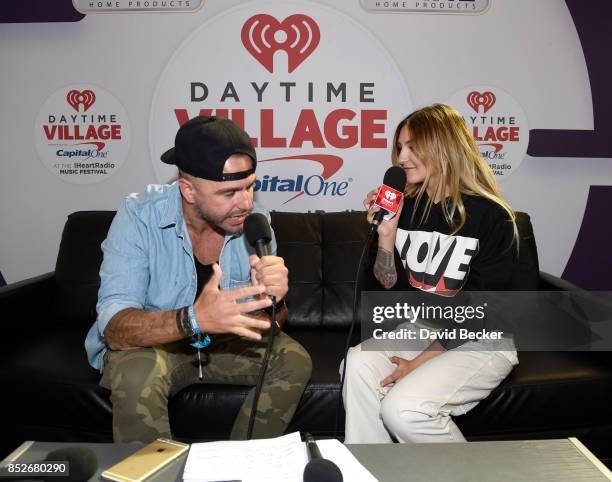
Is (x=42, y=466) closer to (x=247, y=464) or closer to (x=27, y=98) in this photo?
(x=247, y=464)

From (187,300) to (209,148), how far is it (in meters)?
0.58

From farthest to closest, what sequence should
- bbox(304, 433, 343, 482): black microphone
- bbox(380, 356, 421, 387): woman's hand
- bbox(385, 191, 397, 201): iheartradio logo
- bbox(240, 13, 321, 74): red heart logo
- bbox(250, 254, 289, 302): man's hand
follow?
bbox(240, 13, 321, 74): red heart logo
bbox(380, 356, 421, 387): woman's hand
bbox(385, 191, 397, 201): iheartradio logo
bbox(250, 254, 289, 302): man's hand
bbox(304, 433, 343, 482): black microphone

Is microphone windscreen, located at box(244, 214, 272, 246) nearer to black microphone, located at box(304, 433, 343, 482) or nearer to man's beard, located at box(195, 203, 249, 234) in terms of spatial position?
man's beard, located at box(195, 203, 249, 234)

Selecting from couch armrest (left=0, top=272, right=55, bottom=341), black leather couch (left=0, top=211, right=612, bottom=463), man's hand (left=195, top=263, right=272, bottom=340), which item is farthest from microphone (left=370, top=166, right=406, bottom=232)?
couch armrest (left=0, top=272, right=55, bottom=341)

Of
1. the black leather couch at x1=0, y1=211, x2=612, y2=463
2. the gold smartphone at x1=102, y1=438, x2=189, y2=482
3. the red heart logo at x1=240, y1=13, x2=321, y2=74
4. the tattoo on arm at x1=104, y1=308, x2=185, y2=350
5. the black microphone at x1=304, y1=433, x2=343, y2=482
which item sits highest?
the red heart logo at x1=240, y1=13, x2=321, y2=74

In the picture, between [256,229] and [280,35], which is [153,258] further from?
[280,35]

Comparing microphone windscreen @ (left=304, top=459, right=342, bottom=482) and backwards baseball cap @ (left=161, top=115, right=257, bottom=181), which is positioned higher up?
backwards baseball cap @ (left=161, top=115, right=257, bottom=181)

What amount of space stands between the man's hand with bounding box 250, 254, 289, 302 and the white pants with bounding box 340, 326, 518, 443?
63 centimetres

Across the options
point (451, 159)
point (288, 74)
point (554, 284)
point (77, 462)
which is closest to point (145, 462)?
point (77, 462)

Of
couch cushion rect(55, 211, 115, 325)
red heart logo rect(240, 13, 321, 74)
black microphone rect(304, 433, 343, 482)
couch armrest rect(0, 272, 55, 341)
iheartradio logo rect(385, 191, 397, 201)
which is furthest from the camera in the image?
red heart logo rect(240, 13, 321, 74)

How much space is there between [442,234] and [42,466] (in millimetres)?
1401

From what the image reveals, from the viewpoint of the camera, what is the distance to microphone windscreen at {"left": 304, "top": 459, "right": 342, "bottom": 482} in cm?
104

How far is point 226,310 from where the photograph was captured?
142 centimetres
